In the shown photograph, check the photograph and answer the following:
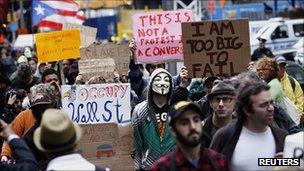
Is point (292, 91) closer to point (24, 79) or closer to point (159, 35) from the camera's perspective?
point (159, 35)

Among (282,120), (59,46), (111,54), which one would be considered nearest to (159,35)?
(111,54)

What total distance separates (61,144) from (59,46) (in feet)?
26.8

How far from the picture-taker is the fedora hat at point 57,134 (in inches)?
194

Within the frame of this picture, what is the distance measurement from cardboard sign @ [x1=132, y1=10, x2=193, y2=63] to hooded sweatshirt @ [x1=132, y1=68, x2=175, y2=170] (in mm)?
3415

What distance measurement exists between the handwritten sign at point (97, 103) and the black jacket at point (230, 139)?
2.92 metres

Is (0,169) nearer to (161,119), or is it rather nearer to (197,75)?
(161,119)

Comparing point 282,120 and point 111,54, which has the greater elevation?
point 111,54

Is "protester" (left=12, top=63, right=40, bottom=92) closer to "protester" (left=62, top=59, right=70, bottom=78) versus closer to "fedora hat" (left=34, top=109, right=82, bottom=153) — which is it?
"protester" (left=62, top=59, right=70, bottom=78)

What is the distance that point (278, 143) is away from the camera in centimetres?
551

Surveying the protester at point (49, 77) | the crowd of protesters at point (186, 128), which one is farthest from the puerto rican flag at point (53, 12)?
the crowd of protesters at point (186, 128)

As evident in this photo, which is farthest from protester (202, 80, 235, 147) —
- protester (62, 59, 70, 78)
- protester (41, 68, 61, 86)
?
protester (62, 59, 70, 78)

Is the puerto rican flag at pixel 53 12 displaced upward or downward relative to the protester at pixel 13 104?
upward

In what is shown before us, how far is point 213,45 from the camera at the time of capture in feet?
29.3

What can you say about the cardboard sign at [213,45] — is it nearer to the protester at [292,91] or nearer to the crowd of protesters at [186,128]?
the crowd of protesters at [186,128]
